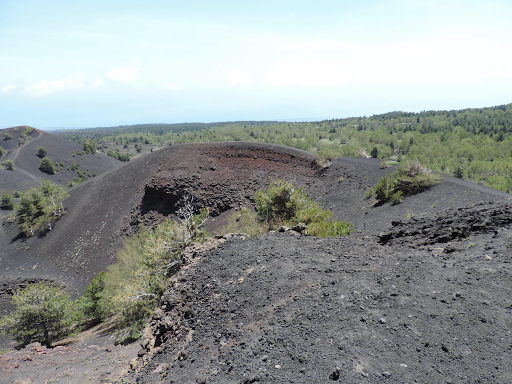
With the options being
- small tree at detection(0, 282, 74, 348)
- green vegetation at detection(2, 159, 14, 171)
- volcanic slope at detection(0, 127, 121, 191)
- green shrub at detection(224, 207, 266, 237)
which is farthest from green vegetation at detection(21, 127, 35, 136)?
green shrub at detection(224, 207, 266, 237)

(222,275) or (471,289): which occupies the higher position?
(471,289)

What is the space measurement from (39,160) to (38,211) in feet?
145

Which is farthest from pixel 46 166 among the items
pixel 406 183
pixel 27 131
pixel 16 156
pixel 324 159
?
pixel 406 183

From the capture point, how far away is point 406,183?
16422 millimetres

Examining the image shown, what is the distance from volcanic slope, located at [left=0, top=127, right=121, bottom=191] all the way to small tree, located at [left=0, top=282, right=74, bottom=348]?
39.0m

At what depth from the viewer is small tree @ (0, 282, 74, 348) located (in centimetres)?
1338

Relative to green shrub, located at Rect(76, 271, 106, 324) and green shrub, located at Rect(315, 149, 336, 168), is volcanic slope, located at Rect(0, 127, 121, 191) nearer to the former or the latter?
green shrub, located at Rect(76, 271, 106, 324)

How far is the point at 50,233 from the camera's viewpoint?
24.6 meters

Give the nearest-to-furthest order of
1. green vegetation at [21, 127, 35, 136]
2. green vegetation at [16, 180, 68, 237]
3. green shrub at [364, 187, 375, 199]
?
green shrub at [364, 187, 375, 199] < green vegetation at [16, 180, 68, 237] < green vegetation at [21, 127, 35, 136]

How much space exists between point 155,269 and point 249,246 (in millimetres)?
3853

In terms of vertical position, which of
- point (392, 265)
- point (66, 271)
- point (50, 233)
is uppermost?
point (392, 265)

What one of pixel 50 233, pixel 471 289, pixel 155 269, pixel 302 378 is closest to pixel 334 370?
pixel 302 378

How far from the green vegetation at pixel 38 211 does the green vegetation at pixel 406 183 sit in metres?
28.4

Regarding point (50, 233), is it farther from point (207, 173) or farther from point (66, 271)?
point (207, 173)
